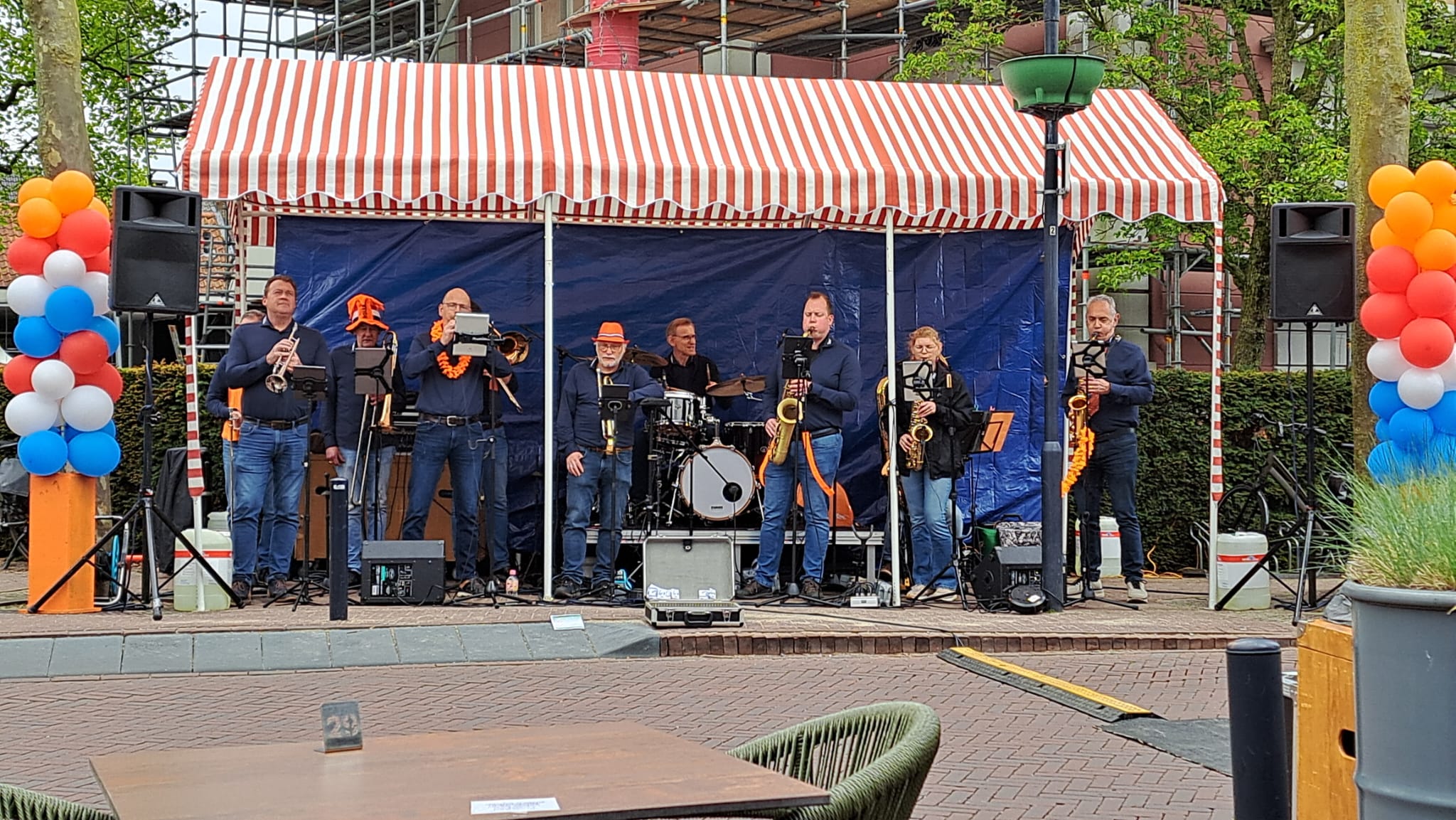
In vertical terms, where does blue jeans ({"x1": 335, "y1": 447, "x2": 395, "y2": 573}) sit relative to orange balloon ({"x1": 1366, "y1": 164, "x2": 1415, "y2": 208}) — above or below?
below

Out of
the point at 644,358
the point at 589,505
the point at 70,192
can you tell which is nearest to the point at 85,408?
the point at 70,192

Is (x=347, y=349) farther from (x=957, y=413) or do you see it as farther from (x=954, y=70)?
(x=954, y=70)

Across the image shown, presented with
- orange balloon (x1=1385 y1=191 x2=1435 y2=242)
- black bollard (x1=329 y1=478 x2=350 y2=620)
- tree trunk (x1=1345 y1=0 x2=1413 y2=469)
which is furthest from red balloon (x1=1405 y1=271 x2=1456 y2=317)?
black bollard (x1=329 y1=478 x2=350 y2=620)

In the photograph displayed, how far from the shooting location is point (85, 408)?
38.0 ft

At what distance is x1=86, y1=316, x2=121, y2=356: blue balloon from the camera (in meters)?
11.6

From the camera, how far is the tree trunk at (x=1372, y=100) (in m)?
12.8

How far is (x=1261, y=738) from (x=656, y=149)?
357 inches

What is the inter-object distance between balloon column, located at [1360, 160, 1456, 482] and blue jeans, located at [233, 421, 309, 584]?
766 centimetres

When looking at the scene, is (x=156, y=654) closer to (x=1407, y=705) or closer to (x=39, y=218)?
(x=39, y=218)

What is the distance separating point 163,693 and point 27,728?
1.10 meters

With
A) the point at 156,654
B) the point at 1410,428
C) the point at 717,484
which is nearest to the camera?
the point at 156,654

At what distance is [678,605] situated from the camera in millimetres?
11305

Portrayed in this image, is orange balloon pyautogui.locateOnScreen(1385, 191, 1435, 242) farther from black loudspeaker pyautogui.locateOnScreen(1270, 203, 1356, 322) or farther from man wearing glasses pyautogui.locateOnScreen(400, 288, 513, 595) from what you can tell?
man wearing glasses pyautogui.locateOnScreen(400, 288, 513, 595)

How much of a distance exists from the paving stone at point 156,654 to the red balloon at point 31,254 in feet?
8.95
